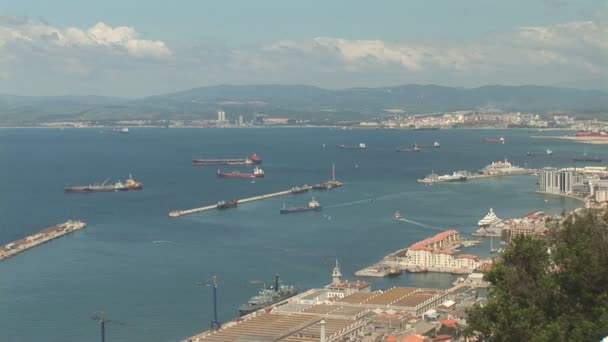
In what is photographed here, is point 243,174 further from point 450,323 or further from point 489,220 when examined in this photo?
point 450,323

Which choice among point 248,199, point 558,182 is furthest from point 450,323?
point 558,182

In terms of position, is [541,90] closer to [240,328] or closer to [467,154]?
[467,154]

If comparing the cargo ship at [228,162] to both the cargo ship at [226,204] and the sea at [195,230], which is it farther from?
the cargo ship at [226,204]

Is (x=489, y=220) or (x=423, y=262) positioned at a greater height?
(x=489, y=220)

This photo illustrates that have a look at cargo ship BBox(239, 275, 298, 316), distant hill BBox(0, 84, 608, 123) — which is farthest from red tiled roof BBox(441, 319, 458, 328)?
distant hill BBox(0, 84, 608, 123)

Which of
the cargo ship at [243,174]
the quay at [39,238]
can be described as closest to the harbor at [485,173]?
the cargo ship at [243,174]

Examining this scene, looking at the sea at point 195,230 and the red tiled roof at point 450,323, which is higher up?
the red tiled roof at point 450,323
